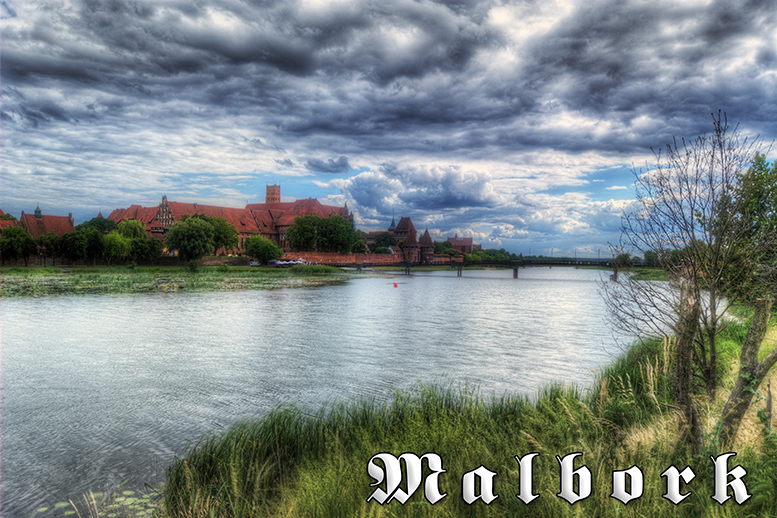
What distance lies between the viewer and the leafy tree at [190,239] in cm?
8350

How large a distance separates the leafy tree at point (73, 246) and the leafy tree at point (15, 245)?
4824 millimetres

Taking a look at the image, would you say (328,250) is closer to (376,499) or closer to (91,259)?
(91,259)

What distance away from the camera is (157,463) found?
8.69 meters

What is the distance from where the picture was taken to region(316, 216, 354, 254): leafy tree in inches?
4515

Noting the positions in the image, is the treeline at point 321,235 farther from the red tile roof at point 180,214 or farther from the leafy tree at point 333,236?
the red tile roof at point 180,214

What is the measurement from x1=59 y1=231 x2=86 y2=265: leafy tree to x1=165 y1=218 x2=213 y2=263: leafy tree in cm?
1587

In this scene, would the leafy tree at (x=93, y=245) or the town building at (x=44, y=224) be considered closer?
the leafy tree at (x=93, y=245)

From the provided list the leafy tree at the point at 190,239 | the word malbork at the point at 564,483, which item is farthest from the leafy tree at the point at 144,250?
the word malbork at the point at 564,483

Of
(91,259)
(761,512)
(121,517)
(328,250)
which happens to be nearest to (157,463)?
(121,517)

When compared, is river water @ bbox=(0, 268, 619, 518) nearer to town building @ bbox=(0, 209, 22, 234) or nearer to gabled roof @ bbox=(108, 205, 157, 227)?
town building @ bbox=(0, 209, 22, 234)

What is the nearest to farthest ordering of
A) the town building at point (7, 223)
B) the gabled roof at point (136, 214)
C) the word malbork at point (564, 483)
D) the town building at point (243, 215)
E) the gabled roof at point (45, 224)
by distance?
the word malbork at point (564, 483) → the town building at point (7, 223) → the gabled roof at point (45, 224) → the town building at point (243, 215) → the gabled roof at point (136, 214)

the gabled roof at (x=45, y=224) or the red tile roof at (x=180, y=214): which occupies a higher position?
the red tile roof at (x=180, y=214)

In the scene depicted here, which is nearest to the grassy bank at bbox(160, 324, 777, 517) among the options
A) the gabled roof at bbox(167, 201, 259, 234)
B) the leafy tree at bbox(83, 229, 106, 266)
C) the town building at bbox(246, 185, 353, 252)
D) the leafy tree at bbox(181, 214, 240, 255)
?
the leafy tree at bbox(83, 229, 106, 266)

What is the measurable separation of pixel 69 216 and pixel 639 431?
170 meters
